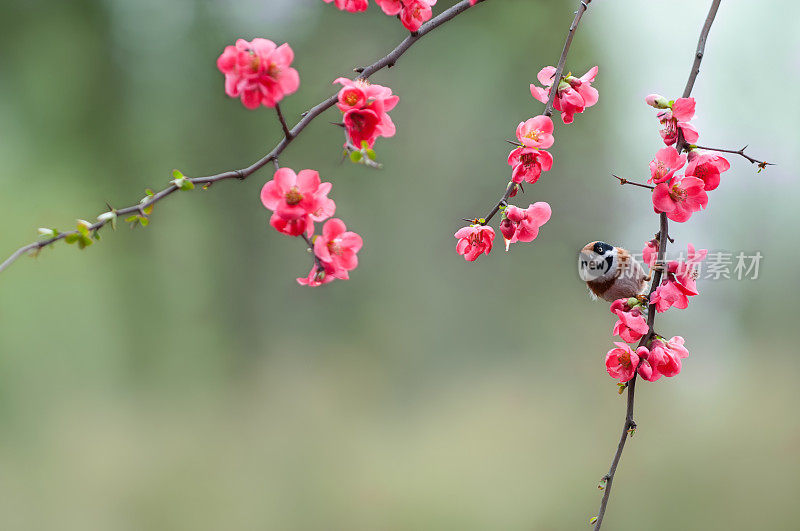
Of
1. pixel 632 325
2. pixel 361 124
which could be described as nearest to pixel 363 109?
pixel 361 124

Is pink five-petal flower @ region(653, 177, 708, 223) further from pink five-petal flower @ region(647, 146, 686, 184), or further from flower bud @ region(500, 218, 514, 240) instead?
flower bud @ region(500, 218, 514, 240)

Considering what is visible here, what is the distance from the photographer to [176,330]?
248 centimetres

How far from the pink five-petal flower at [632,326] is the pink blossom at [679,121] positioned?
0.59ft

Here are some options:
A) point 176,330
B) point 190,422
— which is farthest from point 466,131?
point 190,422

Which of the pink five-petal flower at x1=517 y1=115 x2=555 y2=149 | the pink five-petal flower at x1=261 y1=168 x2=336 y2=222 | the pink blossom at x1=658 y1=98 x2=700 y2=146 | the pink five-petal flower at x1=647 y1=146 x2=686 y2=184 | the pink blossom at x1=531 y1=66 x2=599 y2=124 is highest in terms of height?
the pink blossom at x1=531 y1=66 x2=599 y2=124

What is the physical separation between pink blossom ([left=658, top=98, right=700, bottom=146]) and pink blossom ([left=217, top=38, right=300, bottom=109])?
381mm

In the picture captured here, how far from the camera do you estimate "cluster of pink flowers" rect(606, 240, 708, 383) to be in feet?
1.98

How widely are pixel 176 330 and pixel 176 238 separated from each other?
365 mm

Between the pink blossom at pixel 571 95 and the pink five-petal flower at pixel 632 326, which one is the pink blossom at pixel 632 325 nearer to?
the pink five-petal flower at pixel 632 326

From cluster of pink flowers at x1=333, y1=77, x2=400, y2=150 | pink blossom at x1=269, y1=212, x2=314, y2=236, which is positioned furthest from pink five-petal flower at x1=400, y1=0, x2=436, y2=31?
pink blossom at x1=269, y1=212, x2=314, y2=236

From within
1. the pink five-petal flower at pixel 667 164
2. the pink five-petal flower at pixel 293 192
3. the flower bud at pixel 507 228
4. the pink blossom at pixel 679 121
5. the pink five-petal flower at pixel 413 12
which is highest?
the pink five-petal flower at pixel 413 12

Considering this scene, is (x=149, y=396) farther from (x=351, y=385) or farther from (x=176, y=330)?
(x=351, y=385)

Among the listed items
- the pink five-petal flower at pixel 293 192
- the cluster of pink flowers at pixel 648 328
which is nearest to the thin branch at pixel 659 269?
the cluster of pink flowers at pixel 648 328

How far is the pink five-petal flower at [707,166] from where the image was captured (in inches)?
24.2
